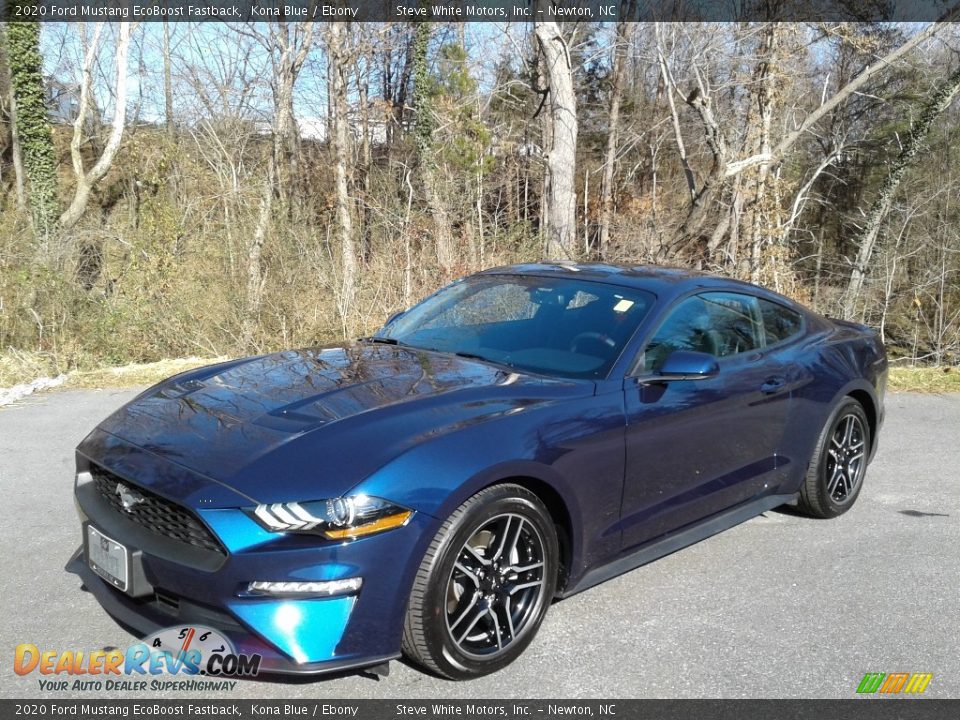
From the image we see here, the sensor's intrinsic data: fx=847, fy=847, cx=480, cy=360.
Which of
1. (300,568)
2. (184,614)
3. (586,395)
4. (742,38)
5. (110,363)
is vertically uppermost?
(742,38)

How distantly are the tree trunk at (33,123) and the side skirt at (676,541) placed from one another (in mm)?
18557

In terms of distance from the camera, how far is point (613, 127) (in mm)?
27109

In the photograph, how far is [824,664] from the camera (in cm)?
342

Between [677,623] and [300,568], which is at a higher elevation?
[300,568]

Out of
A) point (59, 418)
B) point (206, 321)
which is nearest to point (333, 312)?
point (206, 321)

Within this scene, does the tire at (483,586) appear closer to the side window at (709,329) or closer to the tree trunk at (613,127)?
the side window at (709,329)

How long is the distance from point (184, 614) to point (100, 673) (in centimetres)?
59

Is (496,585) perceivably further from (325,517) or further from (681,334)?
(681,334)

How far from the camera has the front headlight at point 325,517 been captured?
2.76 m

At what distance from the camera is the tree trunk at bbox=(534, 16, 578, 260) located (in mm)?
13766

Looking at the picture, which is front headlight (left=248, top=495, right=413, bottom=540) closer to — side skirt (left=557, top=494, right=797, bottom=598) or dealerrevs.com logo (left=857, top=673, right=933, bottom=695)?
side skirt (left=557, top=494, right=797, bottom=598)

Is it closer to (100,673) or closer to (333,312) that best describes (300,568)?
(100,673)

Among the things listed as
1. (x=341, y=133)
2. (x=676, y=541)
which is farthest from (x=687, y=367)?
(x=341, y=133)

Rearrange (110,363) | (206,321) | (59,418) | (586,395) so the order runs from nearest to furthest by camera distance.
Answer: (586,395), (59,418), (110,363), (206,321)
